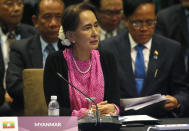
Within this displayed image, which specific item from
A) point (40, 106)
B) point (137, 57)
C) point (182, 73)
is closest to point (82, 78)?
point (40, 106)

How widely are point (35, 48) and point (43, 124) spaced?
2058 mm

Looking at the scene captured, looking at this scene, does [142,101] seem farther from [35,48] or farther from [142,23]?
[35,48]

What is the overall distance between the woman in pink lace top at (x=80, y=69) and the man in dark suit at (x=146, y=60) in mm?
555

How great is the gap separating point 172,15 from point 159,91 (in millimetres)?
1717

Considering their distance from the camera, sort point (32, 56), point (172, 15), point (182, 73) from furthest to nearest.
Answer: point (172, 15) < point (32, 56) < point (182, 73)

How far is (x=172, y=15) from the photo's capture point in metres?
5.66

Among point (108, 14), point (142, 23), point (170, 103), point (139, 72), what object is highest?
point (108, 14)

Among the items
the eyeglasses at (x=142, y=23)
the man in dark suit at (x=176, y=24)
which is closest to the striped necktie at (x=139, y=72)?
the eyeglasses at (x=142, y=23)

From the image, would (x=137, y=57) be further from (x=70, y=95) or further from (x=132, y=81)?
(x=70, y=95)

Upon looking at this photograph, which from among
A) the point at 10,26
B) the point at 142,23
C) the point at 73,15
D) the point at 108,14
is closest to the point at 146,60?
the point at 142,23

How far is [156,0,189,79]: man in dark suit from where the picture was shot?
5.58 metres

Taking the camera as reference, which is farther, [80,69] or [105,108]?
[80,69]

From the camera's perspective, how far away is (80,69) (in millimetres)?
3605

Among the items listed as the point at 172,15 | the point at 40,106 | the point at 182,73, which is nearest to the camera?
the point at 40,106
